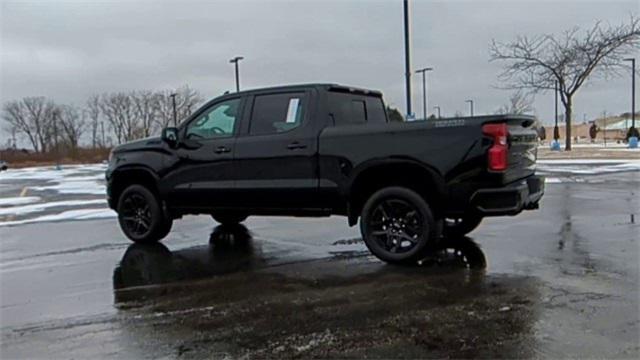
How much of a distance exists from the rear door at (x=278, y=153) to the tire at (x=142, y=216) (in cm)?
149

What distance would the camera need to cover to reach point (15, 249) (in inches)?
349

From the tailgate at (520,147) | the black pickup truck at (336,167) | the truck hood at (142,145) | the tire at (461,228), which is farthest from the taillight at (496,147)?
the truck hood at (142,145)

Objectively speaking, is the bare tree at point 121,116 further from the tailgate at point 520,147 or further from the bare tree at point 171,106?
the tailgate at point 520,147

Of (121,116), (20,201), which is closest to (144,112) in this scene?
(121,116)

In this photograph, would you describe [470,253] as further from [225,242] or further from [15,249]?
[15,249]

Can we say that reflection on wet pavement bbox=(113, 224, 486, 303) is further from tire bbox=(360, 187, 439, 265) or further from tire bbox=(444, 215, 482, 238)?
tire bbox=(360, 187, 439, 265)

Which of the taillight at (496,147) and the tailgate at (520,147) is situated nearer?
the taillight at (496,147)

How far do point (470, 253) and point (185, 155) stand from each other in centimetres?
379

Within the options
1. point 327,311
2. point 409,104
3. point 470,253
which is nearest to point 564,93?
point 409,104

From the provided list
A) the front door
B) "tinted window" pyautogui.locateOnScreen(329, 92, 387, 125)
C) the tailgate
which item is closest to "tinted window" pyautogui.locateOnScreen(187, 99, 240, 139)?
the front door

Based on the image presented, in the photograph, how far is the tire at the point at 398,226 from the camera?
6570 millimetres

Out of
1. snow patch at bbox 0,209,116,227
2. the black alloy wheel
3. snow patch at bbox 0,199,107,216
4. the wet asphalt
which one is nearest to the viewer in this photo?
the wet asphalt

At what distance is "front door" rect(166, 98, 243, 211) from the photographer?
7.73 m

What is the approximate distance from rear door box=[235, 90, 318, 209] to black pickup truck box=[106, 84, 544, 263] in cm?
1
